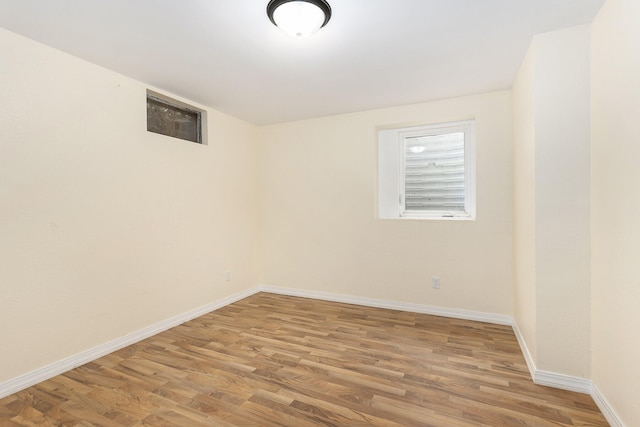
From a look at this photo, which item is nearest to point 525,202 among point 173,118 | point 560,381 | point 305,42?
point 560,381

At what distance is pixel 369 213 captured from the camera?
3.66 meters

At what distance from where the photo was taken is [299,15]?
5.49ft

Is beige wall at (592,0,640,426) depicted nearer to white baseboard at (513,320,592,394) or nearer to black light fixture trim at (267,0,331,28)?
white baseboard at (513,320,592,394)

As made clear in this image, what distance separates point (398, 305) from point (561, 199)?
2070 mm

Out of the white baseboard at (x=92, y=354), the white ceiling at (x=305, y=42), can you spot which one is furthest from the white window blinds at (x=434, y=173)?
the white baseboard at (x=92, y=354)

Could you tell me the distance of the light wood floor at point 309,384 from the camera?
170 centimetres

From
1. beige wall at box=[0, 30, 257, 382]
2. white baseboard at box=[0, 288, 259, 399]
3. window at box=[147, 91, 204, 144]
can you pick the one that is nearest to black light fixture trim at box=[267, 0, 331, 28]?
beige wall at box=[0, 30, 257, 382]

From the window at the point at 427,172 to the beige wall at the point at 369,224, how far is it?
0.51ft

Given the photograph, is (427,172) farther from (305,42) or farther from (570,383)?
(570,383)

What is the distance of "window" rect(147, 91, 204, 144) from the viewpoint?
118 inches

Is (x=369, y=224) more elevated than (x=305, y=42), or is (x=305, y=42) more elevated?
(x=305, y=42)

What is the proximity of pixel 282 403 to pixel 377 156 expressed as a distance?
9.21 feet

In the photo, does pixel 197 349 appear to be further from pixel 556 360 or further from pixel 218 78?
pixel 556 360

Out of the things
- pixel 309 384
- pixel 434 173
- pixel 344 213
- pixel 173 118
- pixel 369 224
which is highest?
pixel 173 118
